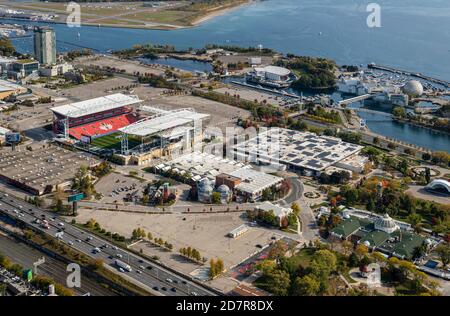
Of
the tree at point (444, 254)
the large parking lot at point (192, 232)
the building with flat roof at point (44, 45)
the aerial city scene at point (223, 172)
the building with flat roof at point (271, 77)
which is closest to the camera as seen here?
the aerial city scene at point (223, 172)

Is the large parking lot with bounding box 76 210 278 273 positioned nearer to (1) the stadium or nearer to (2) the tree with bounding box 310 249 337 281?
(2) the tree with bounding box 310 249 337 281

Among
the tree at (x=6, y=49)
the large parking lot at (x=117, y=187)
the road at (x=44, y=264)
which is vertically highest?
the tree at (x=6, y=49)

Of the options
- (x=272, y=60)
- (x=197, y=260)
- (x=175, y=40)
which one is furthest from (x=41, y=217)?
(x=175, y=40)

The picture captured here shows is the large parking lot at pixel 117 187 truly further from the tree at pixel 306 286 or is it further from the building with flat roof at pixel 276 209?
the tree at pixel 306 286

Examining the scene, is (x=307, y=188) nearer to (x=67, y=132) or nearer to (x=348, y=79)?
(x=67, y=132)

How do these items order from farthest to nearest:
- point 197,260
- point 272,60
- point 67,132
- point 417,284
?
point 272,60 → point 67,132 → point 197,260 → point 417,284

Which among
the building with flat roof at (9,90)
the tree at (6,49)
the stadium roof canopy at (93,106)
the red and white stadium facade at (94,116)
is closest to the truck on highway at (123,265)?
the red and white stadium facade at (94,116)

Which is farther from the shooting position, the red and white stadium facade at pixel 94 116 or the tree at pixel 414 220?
the red and white stadium facade at pixel 94 116
